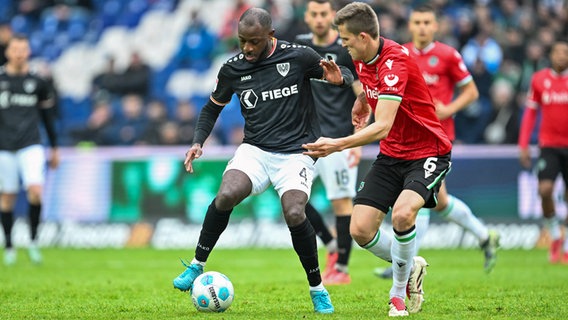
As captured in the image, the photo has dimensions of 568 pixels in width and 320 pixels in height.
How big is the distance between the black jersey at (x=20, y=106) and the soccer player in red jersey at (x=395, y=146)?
736 cm

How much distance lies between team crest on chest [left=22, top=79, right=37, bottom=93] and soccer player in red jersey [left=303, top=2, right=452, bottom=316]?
7373 millimetres

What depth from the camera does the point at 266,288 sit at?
1037 cm

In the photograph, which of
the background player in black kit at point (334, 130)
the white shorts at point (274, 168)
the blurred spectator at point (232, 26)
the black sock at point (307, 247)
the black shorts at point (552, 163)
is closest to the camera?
the black sock at point (307, 247)

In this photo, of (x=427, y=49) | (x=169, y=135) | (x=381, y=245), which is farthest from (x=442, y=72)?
(x=169, y=135)

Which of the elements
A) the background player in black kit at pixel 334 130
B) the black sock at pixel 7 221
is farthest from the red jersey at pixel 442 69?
the black sock at pixel 7 221

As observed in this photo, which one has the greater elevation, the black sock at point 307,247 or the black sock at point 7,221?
the black sock at point 307,247

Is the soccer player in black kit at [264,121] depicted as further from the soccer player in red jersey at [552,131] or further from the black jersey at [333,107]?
the soccer player in red jersey at [552,131]

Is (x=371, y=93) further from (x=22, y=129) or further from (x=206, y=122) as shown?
(x=22, y=129)

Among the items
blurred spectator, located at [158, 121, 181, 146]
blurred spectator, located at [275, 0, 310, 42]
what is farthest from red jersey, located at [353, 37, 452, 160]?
blurred spectator, located at [275, 0, 310, 42]

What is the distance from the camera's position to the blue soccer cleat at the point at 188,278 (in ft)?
26.9

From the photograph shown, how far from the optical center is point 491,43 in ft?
65.9

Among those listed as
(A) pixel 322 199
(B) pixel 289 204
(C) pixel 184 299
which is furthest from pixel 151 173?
(B) pixel 289 204

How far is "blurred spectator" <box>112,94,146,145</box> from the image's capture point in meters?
19.7

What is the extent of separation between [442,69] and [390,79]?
3891mm
